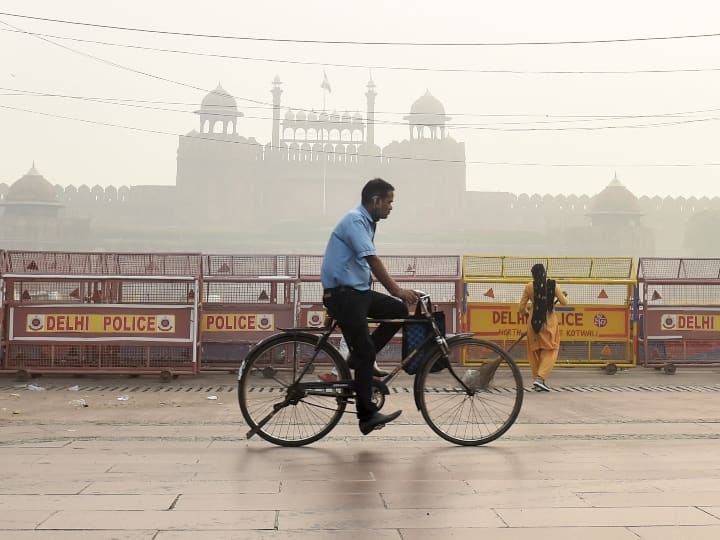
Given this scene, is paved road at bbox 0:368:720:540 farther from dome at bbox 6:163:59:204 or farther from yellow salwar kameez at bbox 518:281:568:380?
dome at bbox 6:163:59:204

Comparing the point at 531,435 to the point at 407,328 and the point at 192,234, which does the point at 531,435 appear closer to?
the point at 407,328

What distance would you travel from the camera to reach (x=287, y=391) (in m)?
4.34

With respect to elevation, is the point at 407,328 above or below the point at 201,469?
above

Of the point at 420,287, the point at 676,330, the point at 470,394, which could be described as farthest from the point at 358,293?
the point at 676,330

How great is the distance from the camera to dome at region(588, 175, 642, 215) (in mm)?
79438

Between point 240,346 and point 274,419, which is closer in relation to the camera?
point 274,419

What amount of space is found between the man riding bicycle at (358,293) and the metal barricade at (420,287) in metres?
4.52

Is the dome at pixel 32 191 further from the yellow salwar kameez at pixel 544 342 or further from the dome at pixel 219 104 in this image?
the yellow salwar kameez at pixel 544 342

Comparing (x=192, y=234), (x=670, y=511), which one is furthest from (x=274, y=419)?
(x=192, y=234)

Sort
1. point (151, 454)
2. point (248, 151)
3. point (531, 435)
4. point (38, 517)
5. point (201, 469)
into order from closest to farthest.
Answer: point (38, 517), point (201, 469), point (151, 454), point (531, 435), point (248, 151)

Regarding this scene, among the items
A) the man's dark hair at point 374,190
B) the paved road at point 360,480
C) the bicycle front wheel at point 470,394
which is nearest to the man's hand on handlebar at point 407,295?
the bicycle front wheel at point 470,394

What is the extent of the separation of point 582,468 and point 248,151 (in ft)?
259

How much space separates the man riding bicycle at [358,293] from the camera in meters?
A: 4.15

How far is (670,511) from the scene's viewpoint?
2871 millimetres
